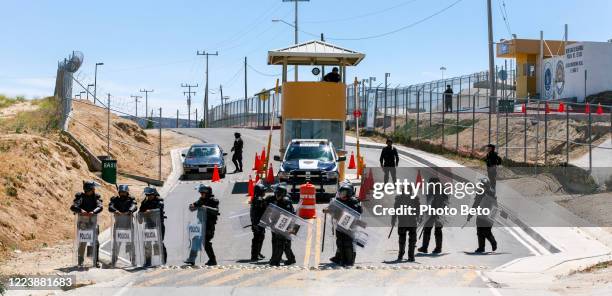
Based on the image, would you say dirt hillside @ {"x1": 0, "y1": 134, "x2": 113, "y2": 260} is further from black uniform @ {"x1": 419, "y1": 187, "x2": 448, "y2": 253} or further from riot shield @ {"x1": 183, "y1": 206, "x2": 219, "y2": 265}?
black uniform @ {"x1": 419, "y1": 187, "x2": 448, "y2": 253}

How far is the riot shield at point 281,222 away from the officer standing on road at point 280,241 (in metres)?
0.12

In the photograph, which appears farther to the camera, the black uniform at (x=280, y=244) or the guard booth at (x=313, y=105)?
the guard booth at (x=313, y=105)

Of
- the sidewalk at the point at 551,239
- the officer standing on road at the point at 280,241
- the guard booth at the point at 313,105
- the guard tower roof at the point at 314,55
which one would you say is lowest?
the sidewalk at the point at 551,239

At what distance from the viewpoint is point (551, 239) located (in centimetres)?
2034

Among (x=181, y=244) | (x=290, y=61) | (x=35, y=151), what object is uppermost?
(x=290, y=61)

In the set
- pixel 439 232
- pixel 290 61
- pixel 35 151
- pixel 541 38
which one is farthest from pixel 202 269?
pixel 541 38

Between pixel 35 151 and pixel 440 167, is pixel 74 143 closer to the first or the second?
pixel 35 151

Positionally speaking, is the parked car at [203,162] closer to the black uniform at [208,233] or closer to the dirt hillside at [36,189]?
the dirt hillside at [36,189]

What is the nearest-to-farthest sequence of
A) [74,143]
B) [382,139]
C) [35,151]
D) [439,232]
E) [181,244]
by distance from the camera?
[439,232] < [181,244] < [35,151] < [74,143] < [382,139]

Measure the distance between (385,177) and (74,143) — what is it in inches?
457

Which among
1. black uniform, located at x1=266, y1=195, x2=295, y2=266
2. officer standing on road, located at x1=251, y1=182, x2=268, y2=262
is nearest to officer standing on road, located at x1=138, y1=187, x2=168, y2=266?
officer standing on road, located at x1=251, y1=182, x2=268, y2=262

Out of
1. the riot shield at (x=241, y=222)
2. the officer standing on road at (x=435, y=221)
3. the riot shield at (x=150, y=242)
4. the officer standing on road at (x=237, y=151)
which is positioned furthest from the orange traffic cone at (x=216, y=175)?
the riot shield at (x=150, y=242)

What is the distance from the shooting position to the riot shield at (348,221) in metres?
16.5

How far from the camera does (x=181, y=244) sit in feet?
64.5
